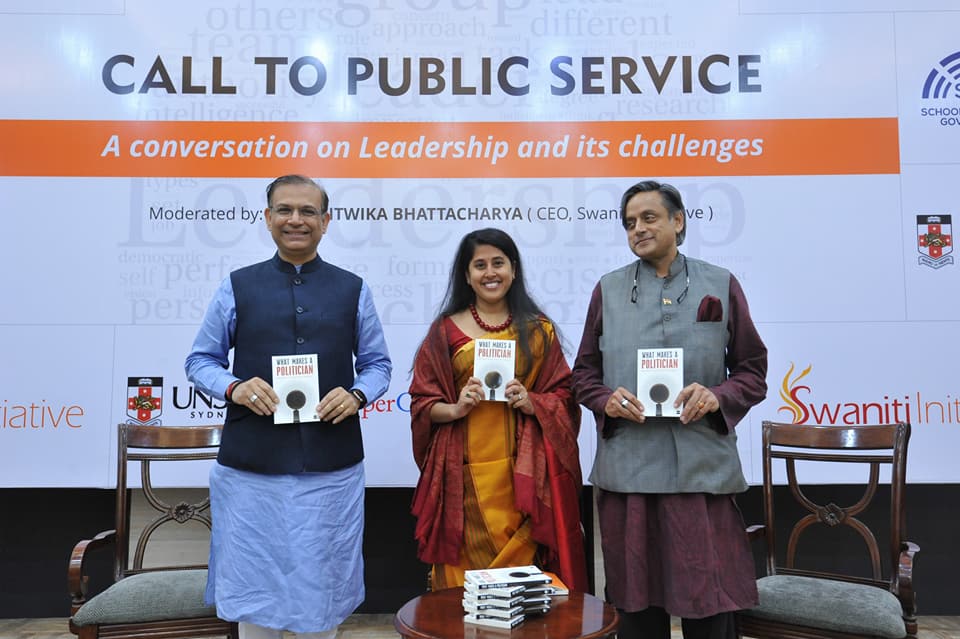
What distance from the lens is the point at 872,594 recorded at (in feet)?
6.85

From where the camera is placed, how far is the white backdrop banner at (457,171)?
293 centimetres

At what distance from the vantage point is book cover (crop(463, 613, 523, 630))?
151 centimetres

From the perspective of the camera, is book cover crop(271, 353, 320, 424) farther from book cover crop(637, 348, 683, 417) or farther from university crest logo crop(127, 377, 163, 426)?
university crest logo crop(127, 377, 163, 426)

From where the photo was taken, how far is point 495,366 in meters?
1.99

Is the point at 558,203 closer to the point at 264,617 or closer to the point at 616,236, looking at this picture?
the point at 616,236

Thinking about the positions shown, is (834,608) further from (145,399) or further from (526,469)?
(145,399)

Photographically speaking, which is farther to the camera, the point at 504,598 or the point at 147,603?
the point at 147,603

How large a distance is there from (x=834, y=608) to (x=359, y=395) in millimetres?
1489

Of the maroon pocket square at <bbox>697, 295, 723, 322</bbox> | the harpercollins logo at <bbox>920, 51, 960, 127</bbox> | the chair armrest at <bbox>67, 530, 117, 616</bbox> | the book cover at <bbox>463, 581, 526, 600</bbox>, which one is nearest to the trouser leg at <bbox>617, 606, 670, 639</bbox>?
the book cover at <bbox>463, 581, 526, 600</bbox>

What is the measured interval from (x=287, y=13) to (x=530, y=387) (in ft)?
6.70

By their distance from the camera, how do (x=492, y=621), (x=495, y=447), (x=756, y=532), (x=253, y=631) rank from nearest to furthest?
(x=492, y=621)
(x=253, y=631)
(x=495, y=447)
(x=756, y=532)

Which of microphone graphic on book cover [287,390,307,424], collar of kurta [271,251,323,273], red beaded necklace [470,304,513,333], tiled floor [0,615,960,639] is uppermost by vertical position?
collar of kurta [271,251,323,273]

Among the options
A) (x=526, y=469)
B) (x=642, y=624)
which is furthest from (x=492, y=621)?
(x=642, y=624)

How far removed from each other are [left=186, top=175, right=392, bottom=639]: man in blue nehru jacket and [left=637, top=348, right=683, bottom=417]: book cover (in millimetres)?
741
